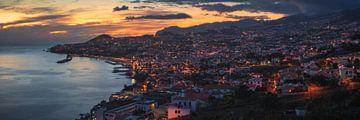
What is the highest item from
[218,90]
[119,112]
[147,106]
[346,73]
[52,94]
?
[346,73]

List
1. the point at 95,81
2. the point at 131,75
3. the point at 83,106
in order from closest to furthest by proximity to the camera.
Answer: the point at 83,106
the point at 95,81
the point at 131,75

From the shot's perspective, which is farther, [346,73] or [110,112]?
[346,73]

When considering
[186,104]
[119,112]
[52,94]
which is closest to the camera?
[186,104]

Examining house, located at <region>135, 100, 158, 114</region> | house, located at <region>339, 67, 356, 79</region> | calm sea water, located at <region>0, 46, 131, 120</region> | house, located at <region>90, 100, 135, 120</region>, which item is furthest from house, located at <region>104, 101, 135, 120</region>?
house, located at <region>339, 67, 356, 79</region>

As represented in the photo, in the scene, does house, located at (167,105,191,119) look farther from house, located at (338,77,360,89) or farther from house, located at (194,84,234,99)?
house, located at (338,77,360,89)

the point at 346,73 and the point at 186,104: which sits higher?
the point at 346,73

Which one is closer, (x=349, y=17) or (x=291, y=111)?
(x=291, y=111)

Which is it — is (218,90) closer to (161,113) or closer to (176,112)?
(161,113)

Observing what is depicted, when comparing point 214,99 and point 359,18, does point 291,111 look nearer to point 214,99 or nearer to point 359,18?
point 214,99

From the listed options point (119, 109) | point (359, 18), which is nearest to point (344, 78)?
point (119, 109)

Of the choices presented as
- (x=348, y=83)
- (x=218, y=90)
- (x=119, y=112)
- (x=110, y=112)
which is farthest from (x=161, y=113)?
(x=348, y=83)

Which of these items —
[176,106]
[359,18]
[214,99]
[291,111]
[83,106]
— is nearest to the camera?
[291,111]
